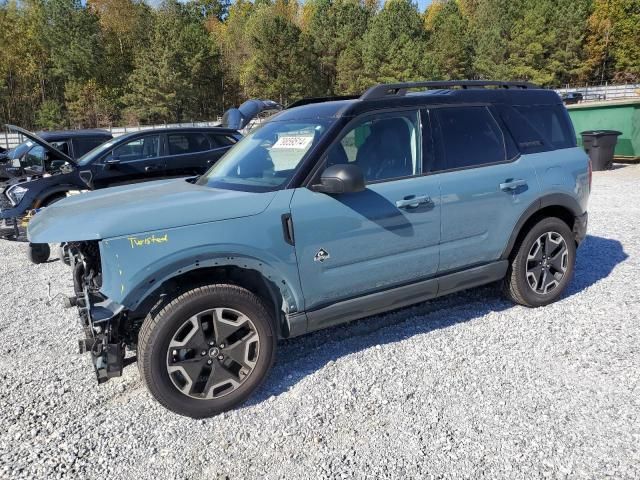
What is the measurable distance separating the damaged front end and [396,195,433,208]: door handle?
1948mm

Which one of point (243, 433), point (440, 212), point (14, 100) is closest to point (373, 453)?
point (243, 433)

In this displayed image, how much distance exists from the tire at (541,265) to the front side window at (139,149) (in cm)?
676

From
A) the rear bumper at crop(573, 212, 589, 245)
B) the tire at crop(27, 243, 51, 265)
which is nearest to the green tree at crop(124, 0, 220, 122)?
the tire at crop(27, 243, 51, 265)

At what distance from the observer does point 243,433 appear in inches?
115

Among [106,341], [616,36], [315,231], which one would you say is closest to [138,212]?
[106,341]

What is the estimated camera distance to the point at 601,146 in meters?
13.1

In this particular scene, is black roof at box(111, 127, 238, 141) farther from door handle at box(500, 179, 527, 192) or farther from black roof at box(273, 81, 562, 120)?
door handle at box(500, 179, 527, 192)

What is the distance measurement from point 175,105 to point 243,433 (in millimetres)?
55449

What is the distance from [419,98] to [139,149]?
643 cm

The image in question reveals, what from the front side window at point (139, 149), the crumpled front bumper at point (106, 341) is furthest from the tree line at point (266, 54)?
the crumpled front bumper at point (106, 341)

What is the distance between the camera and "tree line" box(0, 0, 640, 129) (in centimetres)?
5478

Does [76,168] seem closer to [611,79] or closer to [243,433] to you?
[243,433]

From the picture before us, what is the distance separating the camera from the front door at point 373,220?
321 cm

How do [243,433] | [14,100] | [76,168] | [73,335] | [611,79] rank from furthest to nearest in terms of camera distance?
1. [611,79]
2. [14,100]
3. [76,168]
4. [73,335]
5. [243,433]
